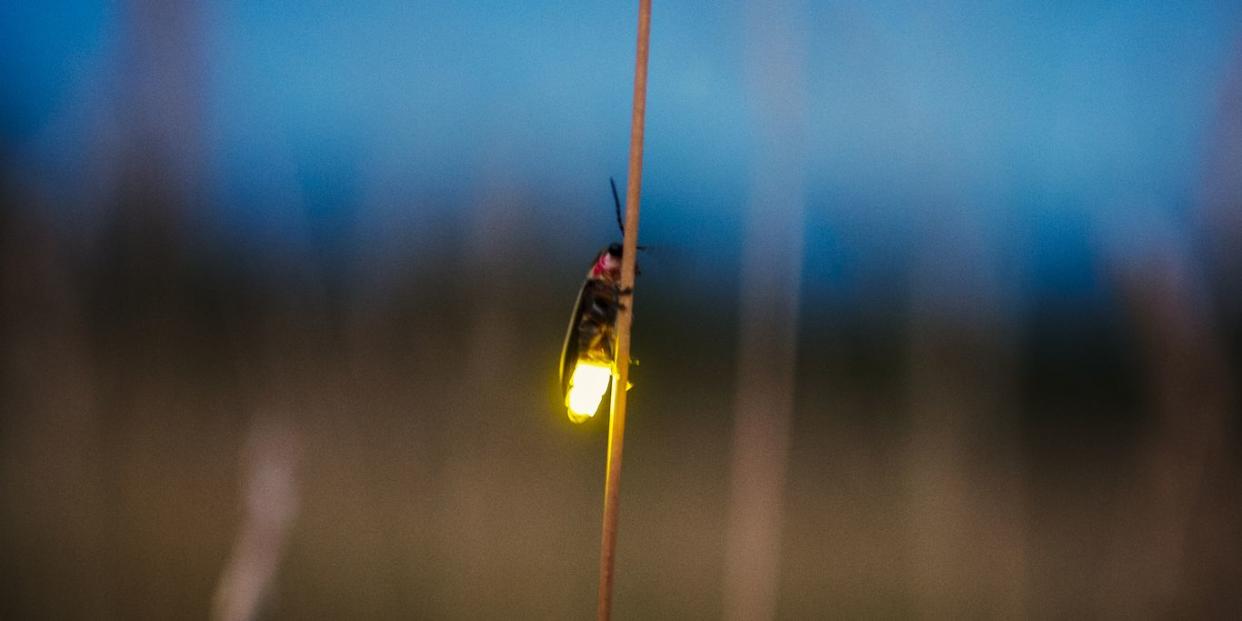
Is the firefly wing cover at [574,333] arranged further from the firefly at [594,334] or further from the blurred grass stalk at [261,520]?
the blurred grass stalk at [261,520]

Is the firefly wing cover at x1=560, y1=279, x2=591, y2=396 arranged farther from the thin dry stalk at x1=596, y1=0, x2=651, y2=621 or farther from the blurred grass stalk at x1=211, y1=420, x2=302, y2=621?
the blurred grass stalk at x1=211, y1=420, x2=302, y2=621

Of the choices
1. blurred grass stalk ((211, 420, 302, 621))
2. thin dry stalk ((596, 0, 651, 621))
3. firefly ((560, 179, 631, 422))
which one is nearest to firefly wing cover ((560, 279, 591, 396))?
firefly ((560, 179, 631, 422))

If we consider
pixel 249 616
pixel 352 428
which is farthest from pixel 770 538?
pixel 249 616

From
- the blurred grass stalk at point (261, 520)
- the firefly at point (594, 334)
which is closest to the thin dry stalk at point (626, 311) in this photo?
the firefly at point (594, 334)

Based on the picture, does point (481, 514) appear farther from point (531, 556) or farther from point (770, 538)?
point (770, 538)

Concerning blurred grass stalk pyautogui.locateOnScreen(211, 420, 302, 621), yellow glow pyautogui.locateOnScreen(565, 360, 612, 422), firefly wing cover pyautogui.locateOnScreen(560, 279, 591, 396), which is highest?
firefly wing cover pyautogui.locateOnScreen(560, 279, 591, 396)

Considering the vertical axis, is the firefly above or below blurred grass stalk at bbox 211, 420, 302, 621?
above

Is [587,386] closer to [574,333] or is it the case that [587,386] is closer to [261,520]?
[574,333]

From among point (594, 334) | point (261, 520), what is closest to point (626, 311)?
point (594, 334)

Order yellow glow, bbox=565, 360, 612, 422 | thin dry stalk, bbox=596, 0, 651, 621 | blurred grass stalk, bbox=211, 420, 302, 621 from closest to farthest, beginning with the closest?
1. thin dry stalk, bbox=596, 0, 651, 621
2. yellow glow, bbox=565, 360, 612, 422
3. blurred grass stalk, bbox=211, 420, 302, 621
